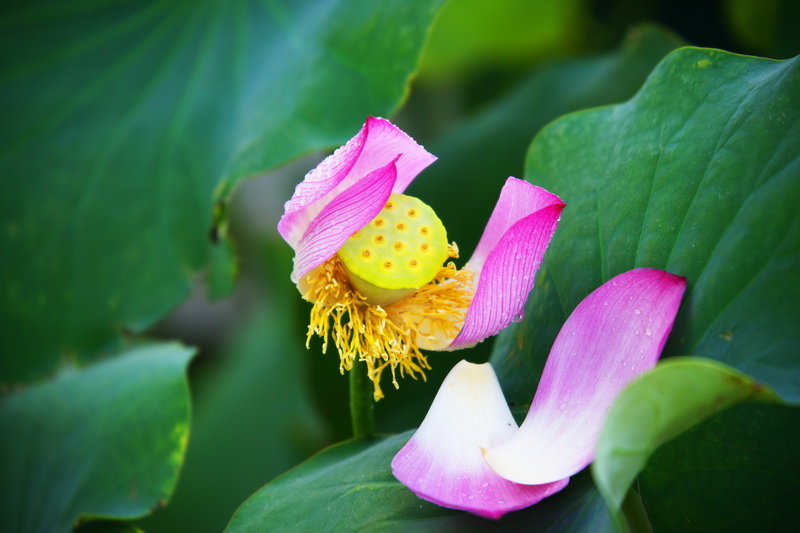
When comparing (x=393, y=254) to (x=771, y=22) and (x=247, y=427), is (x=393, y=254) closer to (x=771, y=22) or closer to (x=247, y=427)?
(x=771, y=22)

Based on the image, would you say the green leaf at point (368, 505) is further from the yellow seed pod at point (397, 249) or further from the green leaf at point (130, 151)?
the green leaf at point (130, 151)

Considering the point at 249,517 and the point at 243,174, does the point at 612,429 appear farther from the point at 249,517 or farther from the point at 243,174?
the point at 243,174

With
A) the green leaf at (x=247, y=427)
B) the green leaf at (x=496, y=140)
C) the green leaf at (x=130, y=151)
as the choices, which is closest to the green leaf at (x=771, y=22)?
the green leaf at (x=496, y=140)

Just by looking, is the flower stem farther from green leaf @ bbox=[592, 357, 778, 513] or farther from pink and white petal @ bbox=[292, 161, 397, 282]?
green leaf @ bbox=[592, 357, 778, 513]

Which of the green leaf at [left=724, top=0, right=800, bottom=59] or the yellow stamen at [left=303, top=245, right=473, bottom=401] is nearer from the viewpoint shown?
the yellow stamen at [left=303, top=245, right=473, bottom=401]

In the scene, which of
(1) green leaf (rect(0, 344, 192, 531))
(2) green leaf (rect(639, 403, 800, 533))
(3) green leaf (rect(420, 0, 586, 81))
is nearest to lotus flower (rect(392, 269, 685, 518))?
(2) green leaf (rect(639, 403, 800, 533))

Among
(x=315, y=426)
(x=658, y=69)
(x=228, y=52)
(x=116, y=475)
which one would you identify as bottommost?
(x=315, y=426)

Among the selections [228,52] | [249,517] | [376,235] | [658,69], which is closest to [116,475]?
[249,517]
